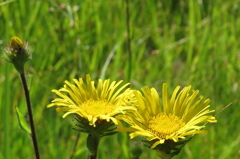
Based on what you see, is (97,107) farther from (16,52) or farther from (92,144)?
(16,52)

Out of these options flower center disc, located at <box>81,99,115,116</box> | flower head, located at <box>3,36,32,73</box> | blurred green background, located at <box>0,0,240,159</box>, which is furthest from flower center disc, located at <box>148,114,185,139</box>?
blurred green background, located at <box>0,0,240,159</box>

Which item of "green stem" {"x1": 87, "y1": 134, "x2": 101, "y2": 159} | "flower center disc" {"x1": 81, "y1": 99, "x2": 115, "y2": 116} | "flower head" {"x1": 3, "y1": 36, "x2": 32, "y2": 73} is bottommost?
"green stem" {"x1": 87, "y1": 134, "x2": 101, "y2": 159}

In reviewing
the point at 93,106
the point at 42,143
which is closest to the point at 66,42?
the point at 42,143

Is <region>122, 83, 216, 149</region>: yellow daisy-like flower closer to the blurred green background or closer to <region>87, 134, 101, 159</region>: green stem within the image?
<region>87, 134, 101, 159</region>: green stem

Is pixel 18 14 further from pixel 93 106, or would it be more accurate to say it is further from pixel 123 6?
pixel 93 106

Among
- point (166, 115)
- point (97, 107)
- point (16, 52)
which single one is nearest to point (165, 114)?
point (166, 115)

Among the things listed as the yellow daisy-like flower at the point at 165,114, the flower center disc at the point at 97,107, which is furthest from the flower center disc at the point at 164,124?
the flower center disc at the point at 97,107

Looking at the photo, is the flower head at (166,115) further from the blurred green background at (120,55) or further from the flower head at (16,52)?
the blurred green background at (120,55)
